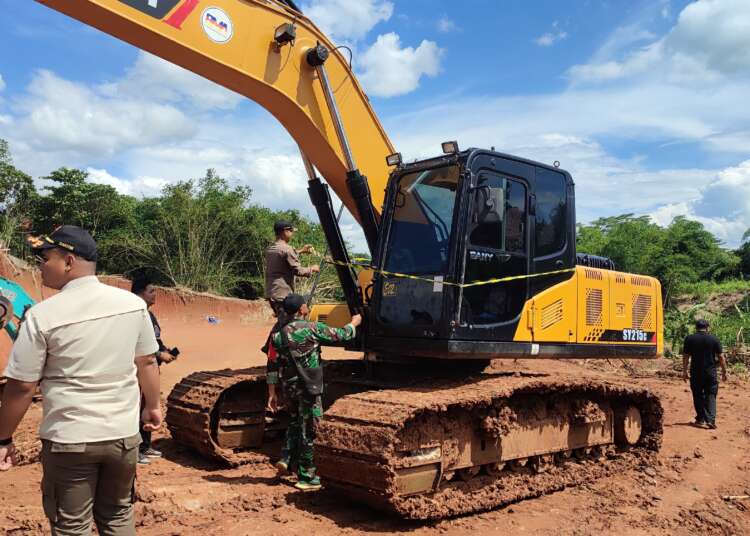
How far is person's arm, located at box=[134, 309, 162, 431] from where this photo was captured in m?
3.15

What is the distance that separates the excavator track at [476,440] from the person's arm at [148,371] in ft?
5.51

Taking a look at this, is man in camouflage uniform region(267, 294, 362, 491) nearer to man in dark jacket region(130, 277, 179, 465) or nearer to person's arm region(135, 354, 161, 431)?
man in dark jacket region(130, 277, 179, 465)

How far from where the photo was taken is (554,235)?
5949mm

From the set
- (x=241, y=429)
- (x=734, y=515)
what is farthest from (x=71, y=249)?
(x=734, y=515)

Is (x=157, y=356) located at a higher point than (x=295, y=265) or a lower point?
lower

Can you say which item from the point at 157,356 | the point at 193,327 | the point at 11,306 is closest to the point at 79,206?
the point at 193,327

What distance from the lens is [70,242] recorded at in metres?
2.98

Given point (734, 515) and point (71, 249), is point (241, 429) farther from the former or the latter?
point (734, 515)

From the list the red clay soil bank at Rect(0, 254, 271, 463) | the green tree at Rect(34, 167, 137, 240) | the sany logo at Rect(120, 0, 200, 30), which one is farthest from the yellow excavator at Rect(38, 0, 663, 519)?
the green tree at Rect(34, 167, 137, 240)

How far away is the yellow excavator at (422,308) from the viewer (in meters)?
4.79

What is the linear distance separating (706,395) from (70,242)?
8.48 metres

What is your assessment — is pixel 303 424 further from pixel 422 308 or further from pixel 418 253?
pixel 418 253

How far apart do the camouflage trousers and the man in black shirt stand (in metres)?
5.92

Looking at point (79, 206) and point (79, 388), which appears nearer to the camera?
point (79, 388)
